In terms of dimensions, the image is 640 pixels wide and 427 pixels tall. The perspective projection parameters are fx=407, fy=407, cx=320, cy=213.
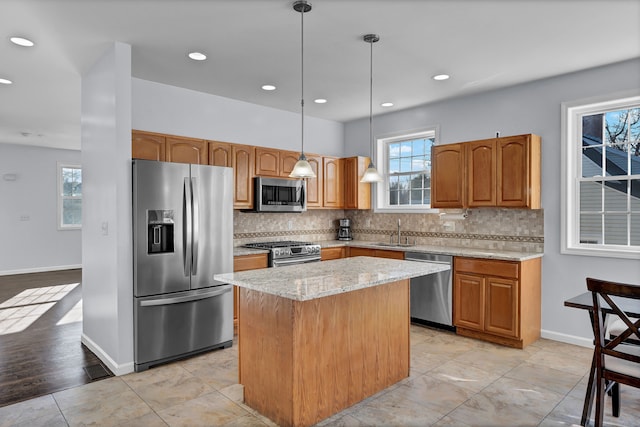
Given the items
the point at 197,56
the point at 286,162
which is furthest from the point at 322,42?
the point at 286,162

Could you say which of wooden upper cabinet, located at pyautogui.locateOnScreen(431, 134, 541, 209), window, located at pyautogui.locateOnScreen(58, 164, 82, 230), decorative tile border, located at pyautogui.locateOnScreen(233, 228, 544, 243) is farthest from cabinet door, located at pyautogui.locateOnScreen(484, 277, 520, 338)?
window, located at pyautogui.locateOnScreen(58, 164, 82, 230)

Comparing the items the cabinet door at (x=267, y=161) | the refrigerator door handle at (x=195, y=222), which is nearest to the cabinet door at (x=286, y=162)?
the cabinet door at (x=267, y=161)

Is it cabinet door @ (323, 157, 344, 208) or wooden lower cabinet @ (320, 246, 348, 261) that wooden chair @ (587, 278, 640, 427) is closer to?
wooden lower cabinet @ (320, 246, 348, 261)

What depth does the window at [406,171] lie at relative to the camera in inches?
219

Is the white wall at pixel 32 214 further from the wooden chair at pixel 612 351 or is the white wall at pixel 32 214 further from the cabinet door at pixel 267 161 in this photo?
the wooden chair at pixel 612 351

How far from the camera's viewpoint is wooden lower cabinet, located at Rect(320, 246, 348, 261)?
17.4ft

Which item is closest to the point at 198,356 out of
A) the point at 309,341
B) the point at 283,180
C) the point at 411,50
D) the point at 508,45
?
the point at 309,341

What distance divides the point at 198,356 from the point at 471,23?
3.65 m

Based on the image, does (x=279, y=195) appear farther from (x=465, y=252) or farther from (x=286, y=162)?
(x=465, y=252)

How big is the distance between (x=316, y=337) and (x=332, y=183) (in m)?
3.51

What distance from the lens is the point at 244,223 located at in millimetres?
5203

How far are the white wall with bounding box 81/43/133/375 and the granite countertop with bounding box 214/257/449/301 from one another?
125cm

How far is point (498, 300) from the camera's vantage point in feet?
13.4

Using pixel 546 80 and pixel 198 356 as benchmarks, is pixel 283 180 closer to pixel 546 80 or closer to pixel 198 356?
pixel 198 356
